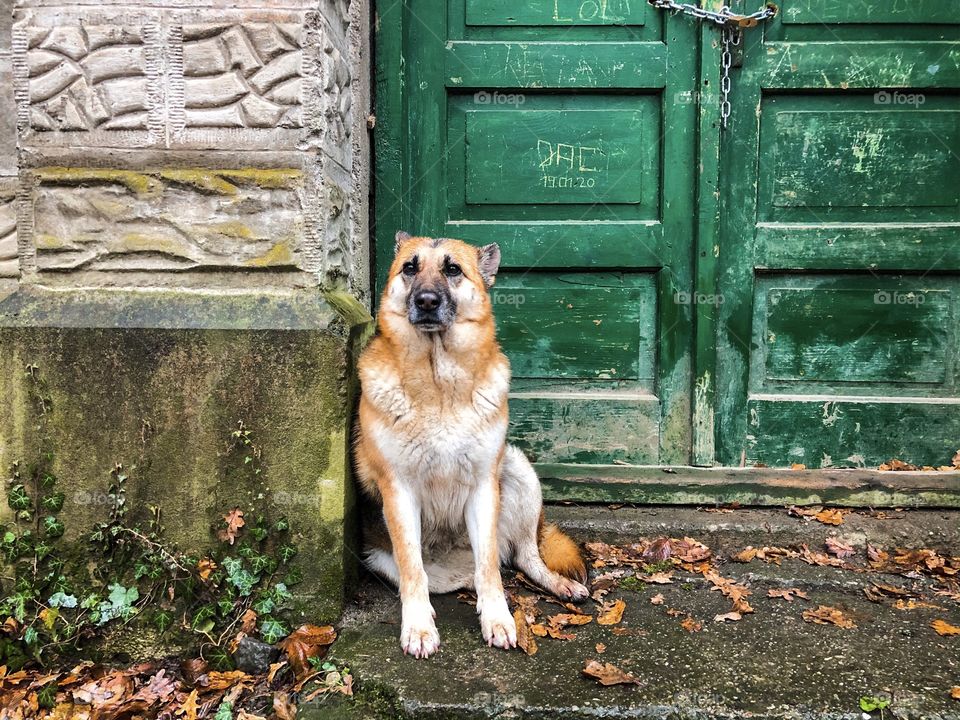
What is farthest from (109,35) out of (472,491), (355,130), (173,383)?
(472,491)

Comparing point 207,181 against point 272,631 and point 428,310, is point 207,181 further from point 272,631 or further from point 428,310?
point 272,631

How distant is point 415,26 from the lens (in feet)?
11.8

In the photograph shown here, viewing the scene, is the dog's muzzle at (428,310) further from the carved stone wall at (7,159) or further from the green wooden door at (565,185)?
the carved stone wall at (7,159)

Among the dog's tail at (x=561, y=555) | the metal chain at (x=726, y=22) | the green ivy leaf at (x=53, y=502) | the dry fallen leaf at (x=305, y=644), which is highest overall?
the metal chain at (x=726, y=22)

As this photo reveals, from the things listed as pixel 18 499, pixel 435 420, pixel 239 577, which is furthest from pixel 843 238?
pixel 18 499

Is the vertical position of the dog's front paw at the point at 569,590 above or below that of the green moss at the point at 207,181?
below

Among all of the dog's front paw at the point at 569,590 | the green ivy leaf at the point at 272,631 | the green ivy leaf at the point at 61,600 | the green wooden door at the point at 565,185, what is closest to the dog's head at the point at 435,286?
the green wooden door at the point at 565,185

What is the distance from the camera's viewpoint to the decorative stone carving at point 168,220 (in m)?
2.72

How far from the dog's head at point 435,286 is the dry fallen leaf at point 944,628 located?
2082 mm

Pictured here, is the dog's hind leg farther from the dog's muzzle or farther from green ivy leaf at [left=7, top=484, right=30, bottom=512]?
green ivy leaf at [left=7, top=484, right=30, bottom=512]

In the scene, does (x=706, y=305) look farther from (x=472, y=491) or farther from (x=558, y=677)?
(x=558, y=677)

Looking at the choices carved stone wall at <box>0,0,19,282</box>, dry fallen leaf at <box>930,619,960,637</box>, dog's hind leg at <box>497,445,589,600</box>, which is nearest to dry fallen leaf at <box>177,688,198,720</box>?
dog's hind leg at <box>497,445,589,600</box>

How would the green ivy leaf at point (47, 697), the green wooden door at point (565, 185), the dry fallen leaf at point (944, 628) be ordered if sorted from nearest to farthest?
the green ivy leaf at point (47, 697)
the dry fallen leaf at point (944, 628)
the green wooden door at point (565, 185)

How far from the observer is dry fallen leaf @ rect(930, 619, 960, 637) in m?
2.52
